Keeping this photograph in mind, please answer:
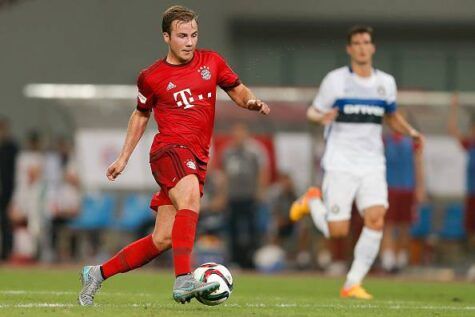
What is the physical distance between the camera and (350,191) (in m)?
14.3

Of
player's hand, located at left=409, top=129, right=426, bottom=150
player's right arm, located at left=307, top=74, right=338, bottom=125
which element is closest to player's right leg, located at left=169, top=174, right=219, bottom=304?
player's right arm, located at left=307, top=74, right=338, bottom=125

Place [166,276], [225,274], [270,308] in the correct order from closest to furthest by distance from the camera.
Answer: [225,274]
[270,308]
[166,276]

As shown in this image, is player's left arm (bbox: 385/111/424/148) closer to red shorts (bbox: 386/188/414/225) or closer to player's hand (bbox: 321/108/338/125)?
player's hand (bbox: 321/108/338/125)

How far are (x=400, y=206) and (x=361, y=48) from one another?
25.2 feet

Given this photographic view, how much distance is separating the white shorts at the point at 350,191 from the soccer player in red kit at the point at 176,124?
11.0 ft

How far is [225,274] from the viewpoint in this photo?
1044 cm

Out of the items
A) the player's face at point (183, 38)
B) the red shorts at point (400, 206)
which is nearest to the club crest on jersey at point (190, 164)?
the player's face at point (183, 38)

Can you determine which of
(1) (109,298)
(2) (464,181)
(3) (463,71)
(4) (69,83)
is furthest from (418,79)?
(1) (109,298)

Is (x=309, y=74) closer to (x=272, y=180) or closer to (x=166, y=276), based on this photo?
(x=272, y=180)

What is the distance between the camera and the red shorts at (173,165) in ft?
34.9

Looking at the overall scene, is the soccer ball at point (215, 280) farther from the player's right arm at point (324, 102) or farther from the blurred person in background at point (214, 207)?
the blurred person in background at point (214, 207)

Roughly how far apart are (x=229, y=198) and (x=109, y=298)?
9.84 m

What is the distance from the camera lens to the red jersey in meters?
10.8

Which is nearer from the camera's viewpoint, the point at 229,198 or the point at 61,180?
the point at 229,198
